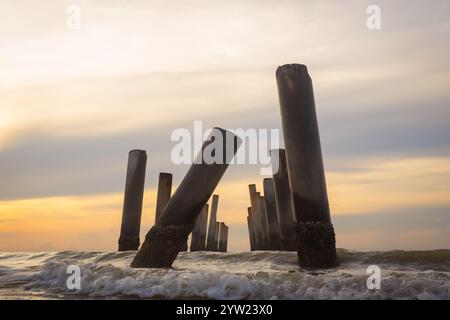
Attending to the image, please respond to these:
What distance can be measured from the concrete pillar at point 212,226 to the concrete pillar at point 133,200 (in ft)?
27.7

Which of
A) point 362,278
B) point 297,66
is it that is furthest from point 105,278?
point 297,66

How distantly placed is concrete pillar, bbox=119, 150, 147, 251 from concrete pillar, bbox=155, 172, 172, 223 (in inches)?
50.0

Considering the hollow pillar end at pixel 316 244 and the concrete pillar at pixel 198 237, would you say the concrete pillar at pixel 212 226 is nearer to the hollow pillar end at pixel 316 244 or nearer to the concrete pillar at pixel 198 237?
the concrete pillar at pixel 198 237

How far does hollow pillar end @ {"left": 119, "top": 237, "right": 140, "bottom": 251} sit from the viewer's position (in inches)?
425

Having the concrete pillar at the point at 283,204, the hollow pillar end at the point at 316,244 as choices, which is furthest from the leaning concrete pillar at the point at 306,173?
the concrete pillar at the point at 283,204

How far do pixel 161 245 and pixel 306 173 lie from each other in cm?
218

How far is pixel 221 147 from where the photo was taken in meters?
6.22

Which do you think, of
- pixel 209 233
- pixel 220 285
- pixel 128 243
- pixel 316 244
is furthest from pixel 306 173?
pixel 209 233

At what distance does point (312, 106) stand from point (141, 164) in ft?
18.9

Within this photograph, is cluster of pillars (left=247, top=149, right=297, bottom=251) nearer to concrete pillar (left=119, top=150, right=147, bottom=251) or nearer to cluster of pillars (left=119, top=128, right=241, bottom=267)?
cluster of pillars (left=119, top=128, right=241, bottom=267)

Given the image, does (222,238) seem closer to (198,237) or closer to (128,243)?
(198,237)

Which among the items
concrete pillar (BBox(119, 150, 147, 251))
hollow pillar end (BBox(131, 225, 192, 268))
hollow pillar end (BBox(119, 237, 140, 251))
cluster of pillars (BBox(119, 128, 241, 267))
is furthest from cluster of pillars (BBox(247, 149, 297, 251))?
hollow pillar end (BBox(119, 237, 140, 251))

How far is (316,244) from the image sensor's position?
18.6 feet
